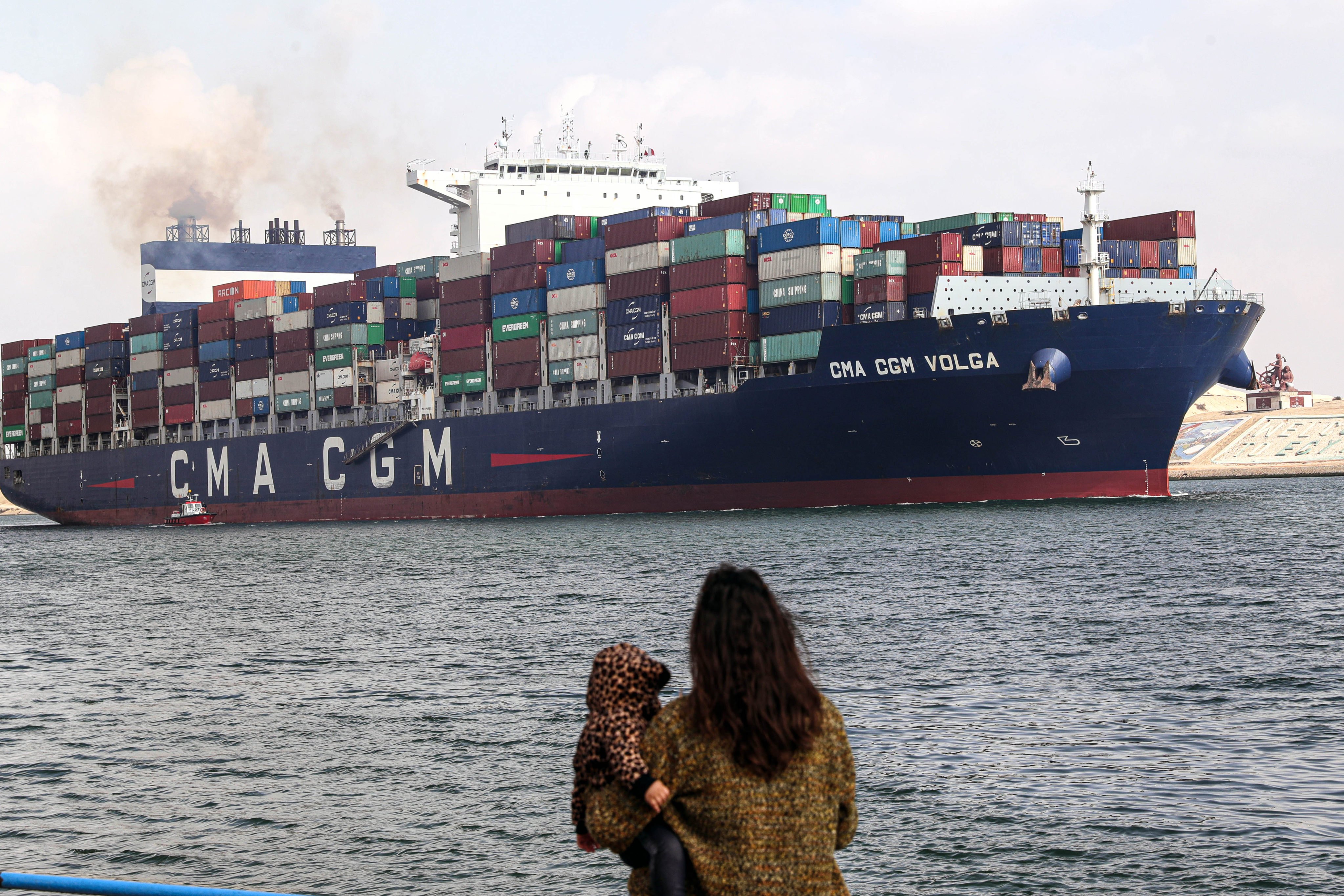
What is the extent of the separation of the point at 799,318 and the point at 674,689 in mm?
24422

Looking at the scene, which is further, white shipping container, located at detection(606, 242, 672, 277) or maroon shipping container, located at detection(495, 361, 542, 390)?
maroon shipping container, located at detection(495, 361, 542, 390)

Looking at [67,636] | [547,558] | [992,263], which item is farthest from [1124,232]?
[67,636]

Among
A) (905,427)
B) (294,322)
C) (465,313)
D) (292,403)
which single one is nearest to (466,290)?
(465,313)

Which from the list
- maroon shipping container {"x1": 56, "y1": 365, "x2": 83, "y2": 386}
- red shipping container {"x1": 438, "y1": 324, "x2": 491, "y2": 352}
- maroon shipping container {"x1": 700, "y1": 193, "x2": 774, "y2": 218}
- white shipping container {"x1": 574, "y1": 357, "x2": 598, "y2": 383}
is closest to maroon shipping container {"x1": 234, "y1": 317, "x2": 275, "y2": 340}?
red shipping container {"x1": 438, "y1": 324, "x2": 491, "y2": 352}

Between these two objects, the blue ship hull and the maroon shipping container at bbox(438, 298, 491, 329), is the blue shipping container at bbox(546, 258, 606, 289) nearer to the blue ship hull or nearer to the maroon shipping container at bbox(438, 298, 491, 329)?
the maroon shipping container at bbox(438, 298, 491, 329)

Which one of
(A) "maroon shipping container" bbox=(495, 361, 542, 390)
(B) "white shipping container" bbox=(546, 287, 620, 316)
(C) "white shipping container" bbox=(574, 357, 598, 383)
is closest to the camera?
(C) "white shipping container" bbox=(574, 357, 598, 383)

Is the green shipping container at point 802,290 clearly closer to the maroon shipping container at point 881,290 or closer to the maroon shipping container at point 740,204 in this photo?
the maroon shipping container at point 881,290

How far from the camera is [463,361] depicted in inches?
1892

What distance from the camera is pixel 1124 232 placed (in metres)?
39.8

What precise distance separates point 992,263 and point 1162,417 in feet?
20.8

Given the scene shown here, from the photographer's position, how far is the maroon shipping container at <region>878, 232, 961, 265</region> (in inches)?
1410

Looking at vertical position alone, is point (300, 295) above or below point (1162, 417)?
above

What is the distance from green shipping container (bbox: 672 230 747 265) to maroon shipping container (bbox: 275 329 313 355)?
19382 mm

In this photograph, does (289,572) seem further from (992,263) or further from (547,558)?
(992,263)
